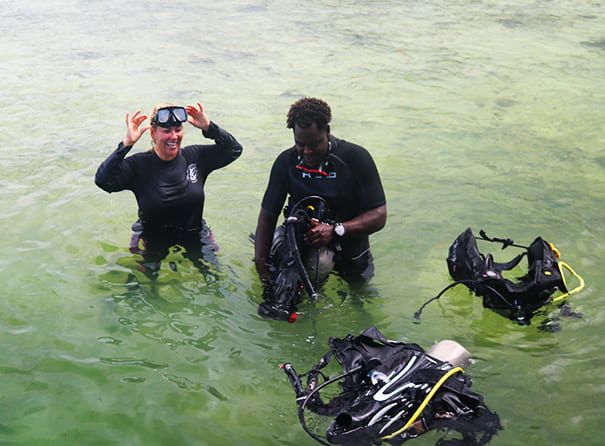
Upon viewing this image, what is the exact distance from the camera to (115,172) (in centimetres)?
430

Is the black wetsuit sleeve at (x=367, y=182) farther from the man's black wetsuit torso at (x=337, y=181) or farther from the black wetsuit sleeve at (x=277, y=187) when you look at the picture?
the black wetsuit sleeve at (x=277, y=187)

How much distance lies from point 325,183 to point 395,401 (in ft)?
5.80

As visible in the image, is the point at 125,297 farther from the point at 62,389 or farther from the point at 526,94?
the point at 526,94

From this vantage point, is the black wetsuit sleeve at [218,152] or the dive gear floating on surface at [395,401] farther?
the black wetsuit sleeve at [218,152]

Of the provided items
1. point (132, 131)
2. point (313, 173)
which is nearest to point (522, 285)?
point (313, 173)

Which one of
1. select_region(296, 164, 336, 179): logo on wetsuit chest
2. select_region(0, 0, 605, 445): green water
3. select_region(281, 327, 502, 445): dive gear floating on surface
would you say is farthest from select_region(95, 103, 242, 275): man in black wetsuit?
select_region(281, 327, 502, 445): dive gear floating on surface

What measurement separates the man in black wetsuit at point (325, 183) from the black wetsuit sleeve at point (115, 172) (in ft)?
3.35

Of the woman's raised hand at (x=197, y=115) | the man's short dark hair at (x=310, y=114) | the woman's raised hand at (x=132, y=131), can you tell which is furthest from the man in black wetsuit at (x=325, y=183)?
the woman's raised hand at (x=132, y=131)

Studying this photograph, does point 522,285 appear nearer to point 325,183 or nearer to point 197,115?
point 325,183

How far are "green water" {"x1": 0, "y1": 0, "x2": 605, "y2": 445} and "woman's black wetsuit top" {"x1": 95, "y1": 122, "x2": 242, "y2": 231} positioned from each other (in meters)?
0.51

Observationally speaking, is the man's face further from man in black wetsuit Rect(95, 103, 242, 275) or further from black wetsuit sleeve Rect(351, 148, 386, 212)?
man in black wetsuit Rect(95, 103, 242, 275)

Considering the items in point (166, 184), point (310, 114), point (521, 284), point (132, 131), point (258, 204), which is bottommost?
point (258, 204)

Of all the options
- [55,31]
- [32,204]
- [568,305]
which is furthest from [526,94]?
[55,31]

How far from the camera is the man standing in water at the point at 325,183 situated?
4027 millimetres
